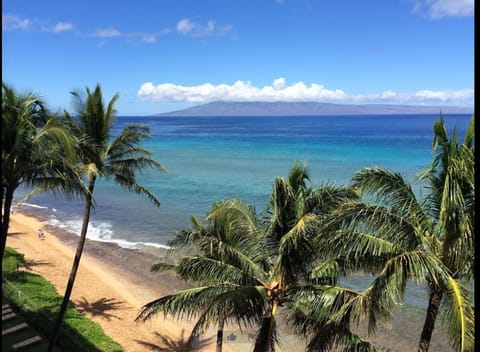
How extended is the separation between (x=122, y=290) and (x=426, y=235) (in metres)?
16.9

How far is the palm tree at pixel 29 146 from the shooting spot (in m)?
7.90

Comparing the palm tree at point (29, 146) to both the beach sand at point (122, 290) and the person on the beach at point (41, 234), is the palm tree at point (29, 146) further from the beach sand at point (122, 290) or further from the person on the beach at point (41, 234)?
the person on the beach at point (41, 234)

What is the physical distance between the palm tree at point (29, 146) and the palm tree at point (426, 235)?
18.1ft

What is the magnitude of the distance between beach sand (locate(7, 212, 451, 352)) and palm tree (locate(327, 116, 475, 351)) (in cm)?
997

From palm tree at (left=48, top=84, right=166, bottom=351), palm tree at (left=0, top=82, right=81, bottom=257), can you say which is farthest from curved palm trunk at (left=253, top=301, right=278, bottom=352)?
palm tree at (left=48, top=84, right=166, bottom=351)

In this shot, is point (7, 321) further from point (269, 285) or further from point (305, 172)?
point (305, 172)

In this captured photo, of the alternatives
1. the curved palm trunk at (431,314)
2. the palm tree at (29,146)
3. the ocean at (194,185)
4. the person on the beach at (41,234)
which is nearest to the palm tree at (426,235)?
the curved palm trunk at (431,314)

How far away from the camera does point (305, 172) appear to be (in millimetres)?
9578

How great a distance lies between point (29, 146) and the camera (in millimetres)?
8117

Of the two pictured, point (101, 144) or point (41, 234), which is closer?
point (101, 144)

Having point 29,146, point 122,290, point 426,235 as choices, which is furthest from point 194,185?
point 426,235

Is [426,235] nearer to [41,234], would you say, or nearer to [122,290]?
[122,290]

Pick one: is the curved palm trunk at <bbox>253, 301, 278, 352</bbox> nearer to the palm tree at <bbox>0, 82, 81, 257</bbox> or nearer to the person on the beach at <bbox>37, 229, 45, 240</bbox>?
the palm tree at <bbox>0, 82, 81, 257</bbox>

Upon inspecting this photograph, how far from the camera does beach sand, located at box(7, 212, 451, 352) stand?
645 inches
